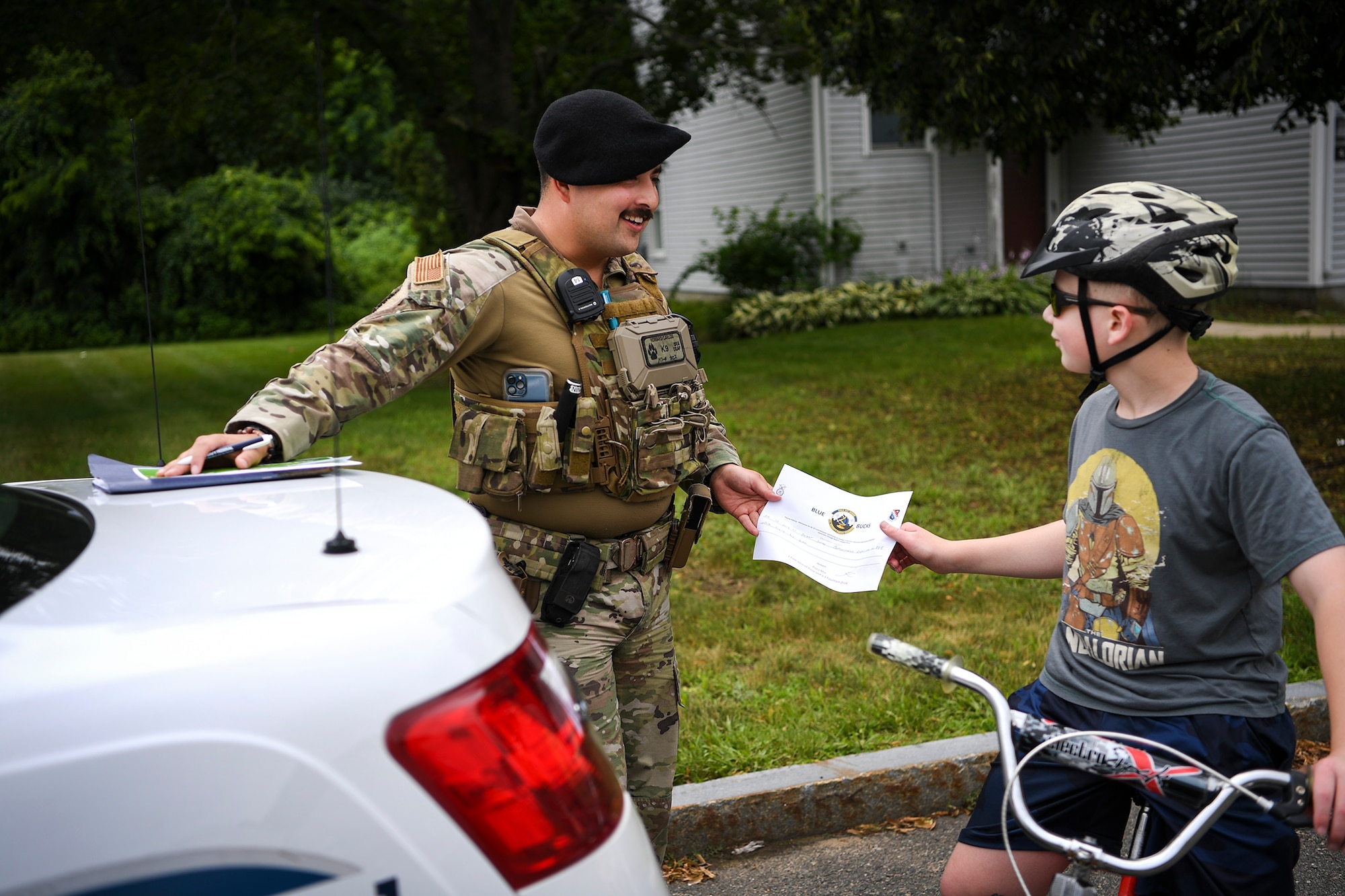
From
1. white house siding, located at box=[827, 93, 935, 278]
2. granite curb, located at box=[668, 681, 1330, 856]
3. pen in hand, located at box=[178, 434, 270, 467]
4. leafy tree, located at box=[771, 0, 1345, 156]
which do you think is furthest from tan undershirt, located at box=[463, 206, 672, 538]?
white house siding, located at box=[827, 93, 935, 278]

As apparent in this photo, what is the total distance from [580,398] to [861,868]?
1.89m

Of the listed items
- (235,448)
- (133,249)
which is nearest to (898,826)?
(235,448)

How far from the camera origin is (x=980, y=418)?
33.2 feet

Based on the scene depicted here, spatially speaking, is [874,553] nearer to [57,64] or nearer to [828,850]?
[828,850]

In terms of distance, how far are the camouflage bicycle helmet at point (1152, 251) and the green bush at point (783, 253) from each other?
17.2 meters

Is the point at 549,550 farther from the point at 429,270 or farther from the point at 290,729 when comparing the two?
the point at 290,729

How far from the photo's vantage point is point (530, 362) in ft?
8.62

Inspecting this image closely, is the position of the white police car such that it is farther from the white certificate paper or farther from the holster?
the holster

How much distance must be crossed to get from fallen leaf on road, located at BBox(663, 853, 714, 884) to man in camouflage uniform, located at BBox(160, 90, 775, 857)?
0.88 metres

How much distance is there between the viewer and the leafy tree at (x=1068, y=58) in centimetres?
768

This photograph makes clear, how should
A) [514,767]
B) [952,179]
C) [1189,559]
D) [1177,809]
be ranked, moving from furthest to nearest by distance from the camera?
[952,179] < [1189,559] < [1177,809] < [514,767]

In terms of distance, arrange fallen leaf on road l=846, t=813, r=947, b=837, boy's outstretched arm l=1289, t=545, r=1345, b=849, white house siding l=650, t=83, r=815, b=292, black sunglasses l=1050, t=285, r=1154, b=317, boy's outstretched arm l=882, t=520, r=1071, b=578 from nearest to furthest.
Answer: boy's outstretched arm l=1289, t=545, r=1345, b=849 < black sunglasses l=1050, t=285, r=1154, b=317 < boy's outstretched arm l=882, t=520, r=1071, b=578 < fallen leaf on road l=846, t=813, r=947, b=837 < white house siding l=650, t=83, r=815, b=292

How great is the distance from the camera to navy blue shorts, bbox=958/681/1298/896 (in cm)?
190

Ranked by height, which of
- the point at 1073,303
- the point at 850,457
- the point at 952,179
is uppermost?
the point at 952,179
